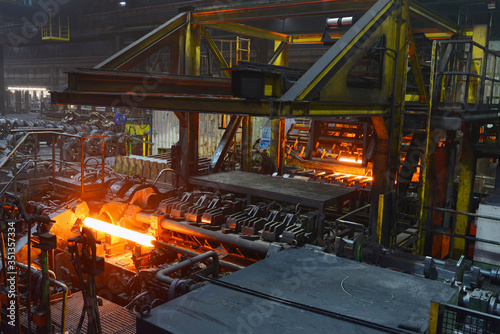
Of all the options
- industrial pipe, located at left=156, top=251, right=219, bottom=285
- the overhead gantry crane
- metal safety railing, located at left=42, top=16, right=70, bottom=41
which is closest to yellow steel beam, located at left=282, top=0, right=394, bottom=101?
the overhead gantry crane

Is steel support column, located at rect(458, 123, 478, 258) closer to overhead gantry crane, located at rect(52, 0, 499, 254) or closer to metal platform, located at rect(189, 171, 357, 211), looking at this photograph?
overhead gantry crane, located at rect(52, 0, 499, 254)

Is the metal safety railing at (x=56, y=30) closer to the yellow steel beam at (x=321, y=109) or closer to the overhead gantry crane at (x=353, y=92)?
the overhead gantry crane at (x=353, y=92)

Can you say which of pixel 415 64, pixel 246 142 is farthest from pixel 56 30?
pixel 415 64

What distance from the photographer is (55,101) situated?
16.6ft

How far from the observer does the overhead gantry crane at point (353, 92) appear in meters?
4.47

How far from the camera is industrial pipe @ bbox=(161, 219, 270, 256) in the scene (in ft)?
19.4

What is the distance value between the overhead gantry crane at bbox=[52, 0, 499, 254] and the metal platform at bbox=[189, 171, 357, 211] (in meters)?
0.59

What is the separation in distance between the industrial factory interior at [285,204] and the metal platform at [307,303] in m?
0.01

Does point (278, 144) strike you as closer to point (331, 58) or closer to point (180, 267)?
point (331, 58)

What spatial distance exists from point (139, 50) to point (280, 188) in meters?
3.18

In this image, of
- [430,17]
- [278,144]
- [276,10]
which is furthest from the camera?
[278,144]

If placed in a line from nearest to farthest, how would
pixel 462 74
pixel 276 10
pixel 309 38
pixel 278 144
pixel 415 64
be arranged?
pixel 462 74 < pixel 415 64 < pixel 276 10 < pixel 278 144 < pixel 309 38

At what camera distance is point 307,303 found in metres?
2.84

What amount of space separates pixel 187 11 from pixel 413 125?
4.44 metres
